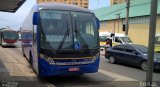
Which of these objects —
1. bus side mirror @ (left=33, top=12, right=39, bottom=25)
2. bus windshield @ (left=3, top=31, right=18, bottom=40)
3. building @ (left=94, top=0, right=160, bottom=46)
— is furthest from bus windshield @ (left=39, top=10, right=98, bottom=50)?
building @ (left=94, top=0, right=160, bottom=46)

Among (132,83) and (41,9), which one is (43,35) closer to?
(41,9)

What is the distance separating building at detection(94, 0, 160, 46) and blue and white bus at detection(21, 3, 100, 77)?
107 ft

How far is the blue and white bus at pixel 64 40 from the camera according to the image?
1194 cm

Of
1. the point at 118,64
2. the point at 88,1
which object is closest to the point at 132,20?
the point at 88,1

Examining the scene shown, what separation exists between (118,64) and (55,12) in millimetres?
9359

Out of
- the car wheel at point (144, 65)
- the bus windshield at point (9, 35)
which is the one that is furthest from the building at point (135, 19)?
the car wheel at point (144, 65)

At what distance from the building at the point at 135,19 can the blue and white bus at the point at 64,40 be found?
1289 inches

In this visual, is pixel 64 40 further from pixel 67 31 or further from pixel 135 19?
pixel 135 19

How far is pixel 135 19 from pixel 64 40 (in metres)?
42.8

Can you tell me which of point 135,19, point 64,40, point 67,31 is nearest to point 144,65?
point 67,31

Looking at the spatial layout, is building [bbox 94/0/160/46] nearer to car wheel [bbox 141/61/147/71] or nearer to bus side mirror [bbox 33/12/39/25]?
car wheel [bbox 141/61/147/71]

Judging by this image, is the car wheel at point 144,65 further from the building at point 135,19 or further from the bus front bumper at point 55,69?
the building at point 135,19

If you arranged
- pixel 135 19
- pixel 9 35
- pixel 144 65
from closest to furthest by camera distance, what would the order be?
1. pixel 144 65
2. pixel 9 35
3. pixel 135 19

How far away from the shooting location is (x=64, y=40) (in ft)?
40.0
